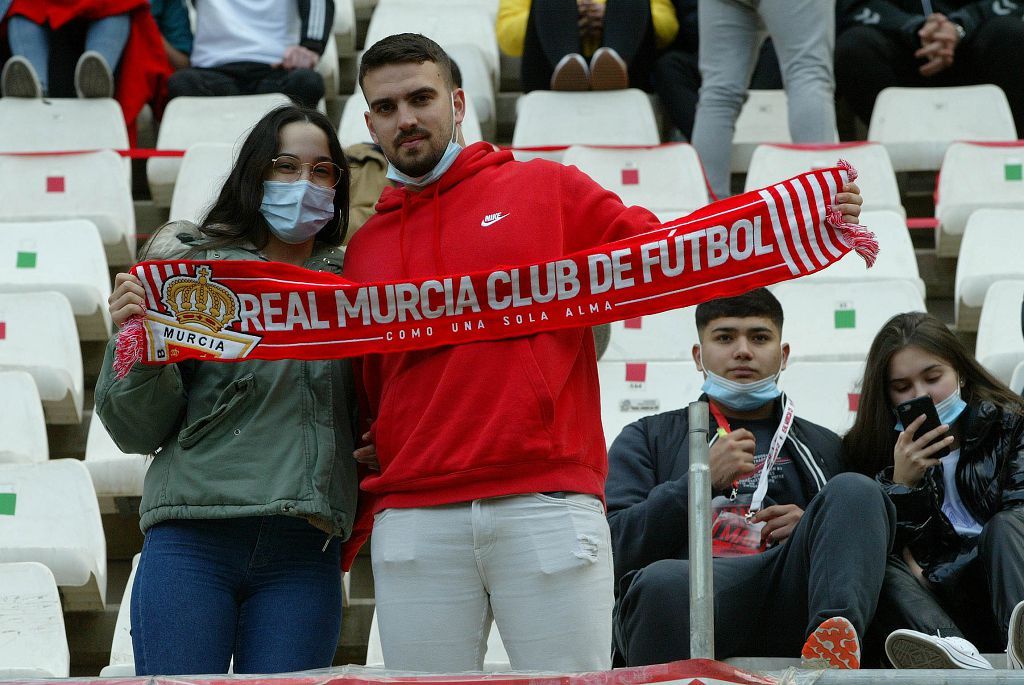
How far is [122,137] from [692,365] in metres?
2.85

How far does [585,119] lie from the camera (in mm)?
5855

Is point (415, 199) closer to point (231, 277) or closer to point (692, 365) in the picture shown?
point (231, 277)

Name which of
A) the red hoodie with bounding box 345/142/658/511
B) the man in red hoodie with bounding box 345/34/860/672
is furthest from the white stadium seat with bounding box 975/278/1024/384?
the red hoodie with bounding box 345/142/658/511

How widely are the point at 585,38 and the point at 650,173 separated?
1.09 m

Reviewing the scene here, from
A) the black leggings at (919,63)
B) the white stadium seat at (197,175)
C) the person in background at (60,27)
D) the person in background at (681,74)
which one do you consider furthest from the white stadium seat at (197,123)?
the black leggings at (919,63)

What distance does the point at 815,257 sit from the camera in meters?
2.55

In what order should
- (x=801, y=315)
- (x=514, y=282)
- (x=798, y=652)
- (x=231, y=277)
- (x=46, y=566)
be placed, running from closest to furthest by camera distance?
(x=514, y=282) → (x=231, y=277) → (x=798, y=652) → (x=46, y=566) → (x=801, y=315)

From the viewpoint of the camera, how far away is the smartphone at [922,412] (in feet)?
10.1

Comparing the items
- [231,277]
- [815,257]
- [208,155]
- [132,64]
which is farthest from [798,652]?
[132,64]

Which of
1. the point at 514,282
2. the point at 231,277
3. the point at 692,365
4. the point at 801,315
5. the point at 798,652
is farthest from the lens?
the point at 801,315

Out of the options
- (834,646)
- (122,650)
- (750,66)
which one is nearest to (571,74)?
(750,66)

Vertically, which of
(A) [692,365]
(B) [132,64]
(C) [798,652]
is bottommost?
(C) [798,652]

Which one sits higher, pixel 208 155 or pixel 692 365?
pixel 208 155

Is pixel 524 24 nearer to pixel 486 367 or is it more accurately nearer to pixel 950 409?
pixel 950 409
